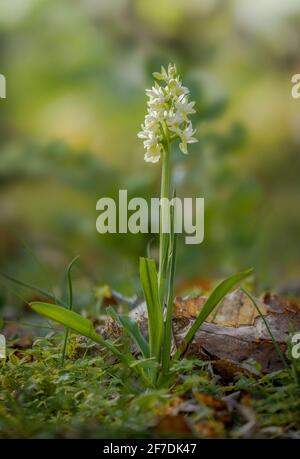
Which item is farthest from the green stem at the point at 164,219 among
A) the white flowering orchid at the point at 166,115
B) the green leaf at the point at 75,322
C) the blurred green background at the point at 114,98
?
the blurred green background at the point at 114,98

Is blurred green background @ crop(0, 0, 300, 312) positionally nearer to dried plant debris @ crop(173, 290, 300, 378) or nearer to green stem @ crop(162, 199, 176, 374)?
dried plant debris @ crop(173, 290, 300, 378)

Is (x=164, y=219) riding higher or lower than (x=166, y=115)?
lower

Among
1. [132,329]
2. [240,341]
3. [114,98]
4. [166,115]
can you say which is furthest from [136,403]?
[114,98]

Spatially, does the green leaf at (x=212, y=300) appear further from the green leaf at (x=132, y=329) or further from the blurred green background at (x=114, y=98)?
the blurred green background at (x=114, y=98)

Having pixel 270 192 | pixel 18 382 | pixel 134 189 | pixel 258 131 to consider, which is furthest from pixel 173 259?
pixel 258 131

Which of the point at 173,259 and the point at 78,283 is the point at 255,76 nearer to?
the point at 78,283

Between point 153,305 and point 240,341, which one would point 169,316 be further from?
point 240,341

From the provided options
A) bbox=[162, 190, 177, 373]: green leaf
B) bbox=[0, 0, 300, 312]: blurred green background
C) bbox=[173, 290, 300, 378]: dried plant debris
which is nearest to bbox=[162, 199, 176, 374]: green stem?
bbox=[162, 190, 177, 373]: green leaf
